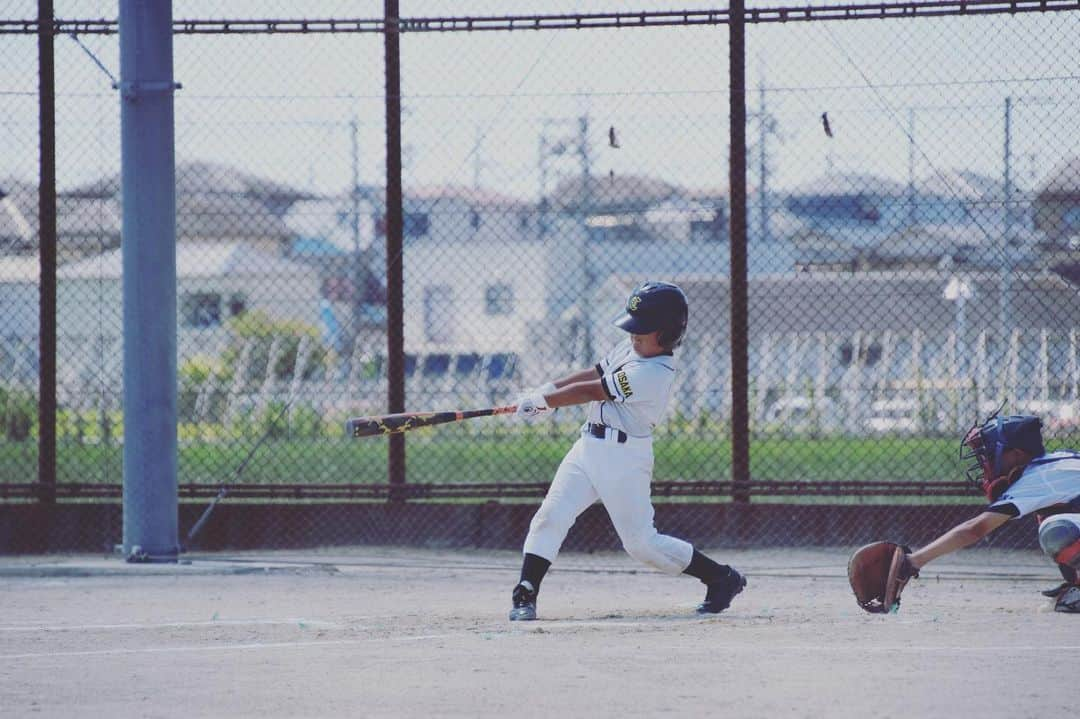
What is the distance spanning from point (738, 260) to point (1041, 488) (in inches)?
130

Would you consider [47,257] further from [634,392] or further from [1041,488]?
[1041,488]

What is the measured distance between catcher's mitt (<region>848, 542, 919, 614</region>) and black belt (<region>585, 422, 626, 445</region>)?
1183 millimetres

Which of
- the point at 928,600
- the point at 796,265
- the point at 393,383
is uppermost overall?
the point at 796,265

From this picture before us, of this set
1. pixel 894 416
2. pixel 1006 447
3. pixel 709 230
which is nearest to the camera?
pixel 1006 447

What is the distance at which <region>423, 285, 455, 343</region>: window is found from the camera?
14.6 metres

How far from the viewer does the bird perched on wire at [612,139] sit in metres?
10.5

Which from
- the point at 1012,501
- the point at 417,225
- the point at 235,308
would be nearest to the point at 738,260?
the point at 1012,501

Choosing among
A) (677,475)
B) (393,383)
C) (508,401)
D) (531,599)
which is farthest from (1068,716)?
(508,401)

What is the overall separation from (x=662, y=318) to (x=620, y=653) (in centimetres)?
184

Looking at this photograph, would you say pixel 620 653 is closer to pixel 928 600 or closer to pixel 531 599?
pixel 531 599

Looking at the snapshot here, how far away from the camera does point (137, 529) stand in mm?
9836

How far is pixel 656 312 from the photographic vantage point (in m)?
7.75

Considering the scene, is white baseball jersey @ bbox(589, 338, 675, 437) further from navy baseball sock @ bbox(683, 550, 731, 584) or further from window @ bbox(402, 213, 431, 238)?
window @ bbox(402, 213, 431, 238)

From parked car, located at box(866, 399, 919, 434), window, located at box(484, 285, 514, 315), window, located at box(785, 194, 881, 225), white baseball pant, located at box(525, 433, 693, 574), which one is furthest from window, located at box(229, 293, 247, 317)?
white baseball pant, located at box(525, 433, 693, 574)
